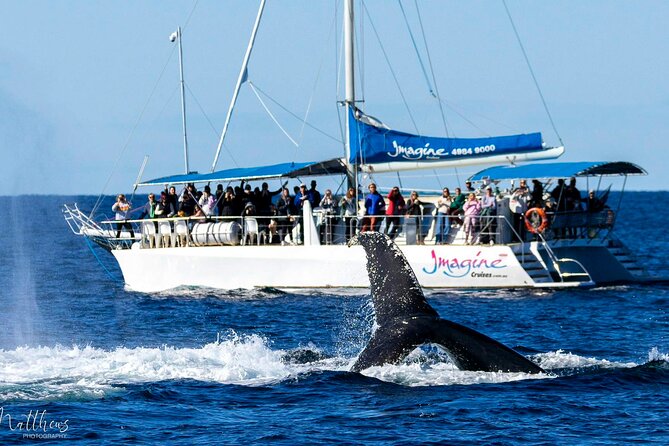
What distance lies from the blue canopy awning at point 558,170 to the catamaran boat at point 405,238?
0.12 feet

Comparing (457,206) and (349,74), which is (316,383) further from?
(349,74)

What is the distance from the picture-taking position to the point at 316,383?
611 inches

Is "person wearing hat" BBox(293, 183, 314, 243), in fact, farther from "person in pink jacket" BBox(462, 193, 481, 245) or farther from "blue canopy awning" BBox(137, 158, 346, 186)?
"person in pink jacket" BBox(462, 193, 481, 245)

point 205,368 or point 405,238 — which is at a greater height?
point 405,238

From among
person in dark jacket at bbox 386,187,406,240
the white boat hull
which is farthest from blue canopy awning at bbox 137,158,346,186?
person in dark jacket at bbox 386,187,406,240

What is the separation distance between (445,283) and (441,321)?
14929mm

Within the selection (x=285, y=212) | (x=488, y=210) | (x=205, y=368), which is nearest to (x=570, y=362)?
(x=205, y=368)

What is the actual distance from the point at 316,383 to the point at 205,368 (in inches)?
74.0

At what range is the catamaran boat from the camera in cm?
2906

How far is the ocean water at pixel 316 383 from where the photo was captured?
13.1 m

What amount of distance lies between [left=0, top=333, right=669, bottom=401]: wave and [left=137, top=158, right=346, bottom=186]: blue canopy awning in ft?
43.3

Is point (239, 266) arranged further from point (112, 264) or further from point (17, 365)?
point (112, 264)

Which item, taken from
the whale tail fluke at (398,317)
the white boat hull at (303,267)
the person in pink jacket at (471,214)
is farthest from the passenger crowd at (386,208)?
the whale tail fluke at (398,317)

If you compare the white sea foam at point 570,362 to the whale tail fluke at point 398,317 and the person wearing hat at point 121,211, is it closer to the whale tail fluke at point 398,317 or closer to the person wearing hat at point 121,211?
the whale tail fluke at point 398,317
